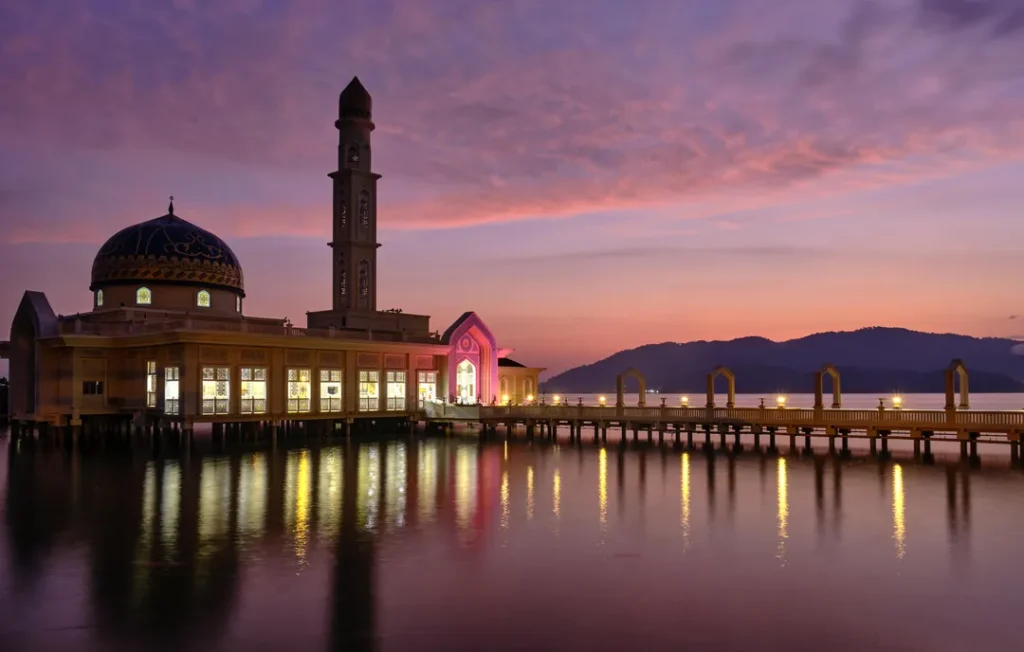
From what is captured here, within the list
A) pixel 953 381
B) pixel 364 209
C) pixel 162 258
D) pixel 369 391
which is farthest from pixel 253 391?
pixel 953 381

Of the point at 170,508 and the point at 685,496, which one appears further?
the point at 685,496

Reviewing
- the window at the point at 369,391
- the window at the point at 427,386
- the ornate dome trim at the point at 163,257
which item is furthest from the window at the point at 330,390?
the ornate dome trim at the point at 163,257

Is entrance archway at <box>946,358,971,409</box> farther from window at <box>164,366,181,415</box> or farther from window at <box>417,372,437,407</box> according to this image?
window at <box>164,366,181,415</box>

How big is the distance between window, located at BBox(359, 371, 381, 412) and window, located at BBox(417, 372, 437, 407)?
3.39 meters

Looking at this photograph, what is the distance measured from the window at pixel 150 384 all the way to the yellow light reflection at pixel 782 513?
3550 centimetres

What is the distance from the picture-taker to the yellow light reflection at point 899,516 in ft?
66.0

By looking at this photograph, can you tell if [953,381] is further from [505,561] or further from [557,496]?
[505,561]

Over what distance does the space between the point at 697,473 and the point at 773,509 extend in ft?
31.5

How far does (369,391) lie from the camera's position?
182ft

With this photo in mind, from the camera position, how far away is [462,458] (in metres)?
41.4

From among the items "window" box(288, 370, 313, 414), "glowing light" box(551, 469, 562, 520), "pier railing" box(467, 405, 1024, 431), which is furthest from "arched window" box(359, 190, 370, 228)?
"glowing light" box(551, 469, 562, 520)

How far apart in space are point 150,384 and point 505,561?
127 ft

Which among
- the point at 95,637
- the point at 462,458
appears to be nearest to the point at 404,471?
the point at 462,458

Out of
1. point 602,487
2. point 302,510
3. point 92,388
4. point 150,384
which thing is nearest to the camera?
point 302,510
